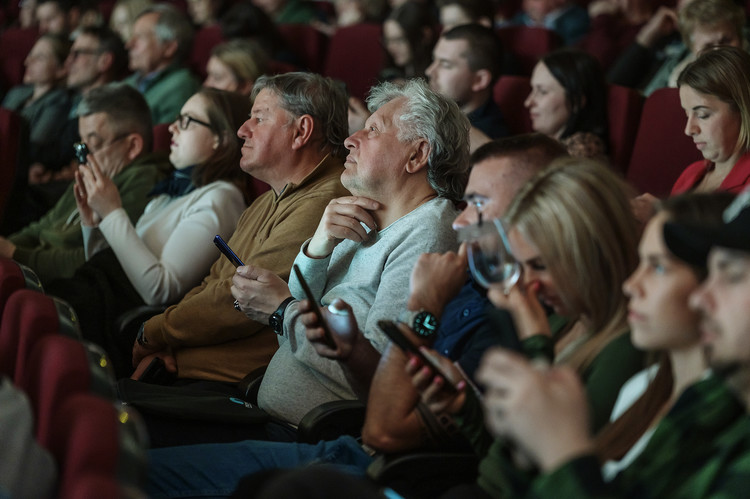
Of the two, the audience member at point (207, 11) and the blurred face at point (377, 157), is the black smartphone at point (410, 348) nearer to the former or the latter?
the blurred face at point (377, 157)

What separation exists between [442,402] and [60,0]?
4842 millimetres

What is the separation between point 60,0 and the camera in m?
5.57

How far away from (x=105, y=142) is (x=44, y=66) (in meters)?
1.67

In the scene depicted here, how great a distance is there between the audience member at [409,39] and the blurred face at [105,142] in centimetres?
116

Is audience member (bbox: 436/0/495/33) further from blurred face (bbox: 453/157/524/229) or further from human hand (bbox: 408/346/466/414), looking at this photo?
human hand (bbox: 408/346/466/414)

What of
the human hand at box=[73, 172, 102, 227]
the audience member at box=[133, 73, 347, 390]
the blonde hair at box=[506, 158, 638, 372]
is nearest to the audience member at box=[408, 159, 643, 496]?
the blonde hair at box=[506, 158, 638, 372]

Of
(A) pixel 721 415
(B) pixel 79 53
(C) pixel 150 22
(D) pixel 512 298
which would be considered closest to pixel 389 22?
(C) pixel 150 22

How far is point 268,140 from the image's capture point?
7.77 ft

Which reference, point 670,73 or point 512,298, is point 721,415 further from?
point 670,73

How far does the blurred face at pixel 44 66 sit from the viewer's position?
181 inches

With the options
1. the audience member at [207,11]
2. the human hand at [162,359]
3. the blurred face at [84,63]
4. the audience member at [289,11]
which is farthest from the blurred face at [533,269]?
the audience member at [207,11]

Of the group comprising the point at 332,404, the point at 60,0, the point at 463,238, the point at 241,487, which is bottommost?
the point at 60,0

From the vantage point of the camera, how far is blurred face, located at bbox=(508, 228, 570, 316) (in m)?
1.41

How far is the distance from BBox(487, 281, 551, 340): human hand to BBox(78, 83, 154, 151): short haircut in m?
2.05
